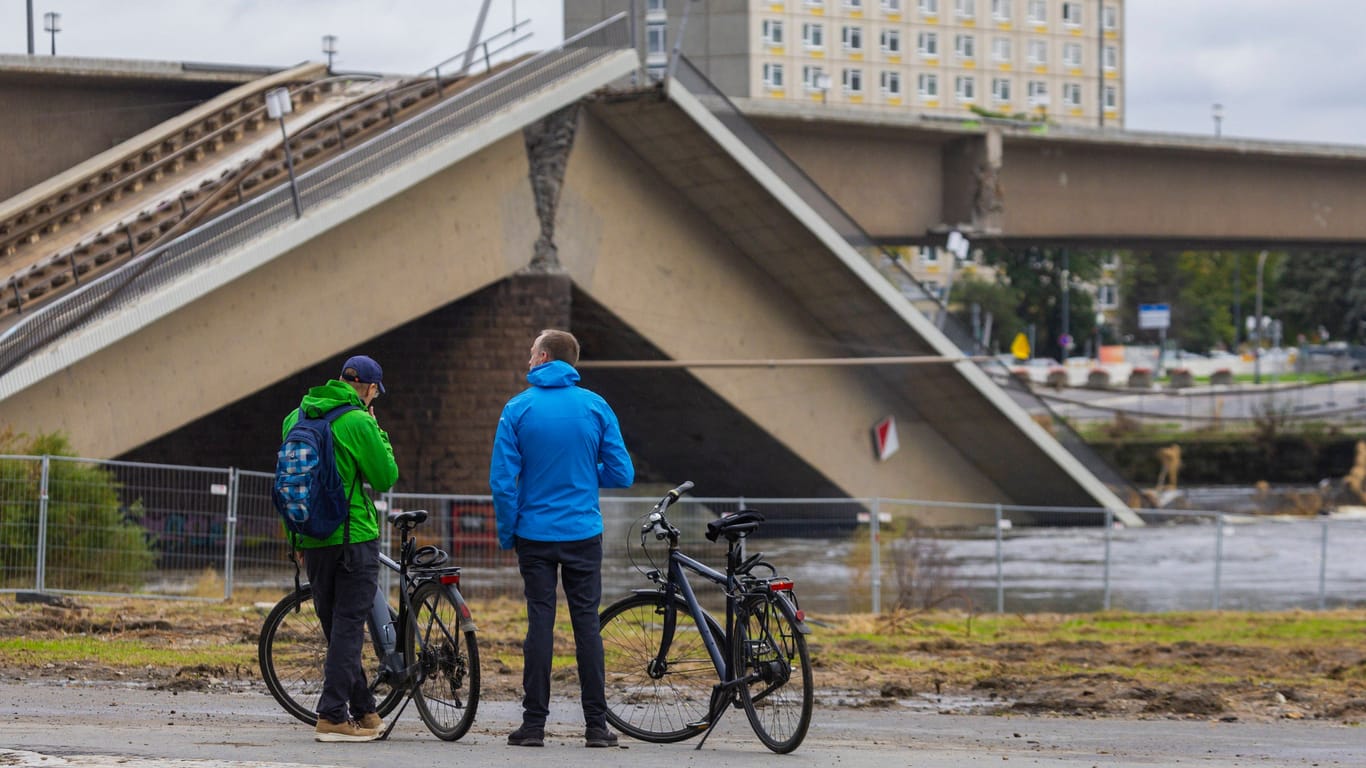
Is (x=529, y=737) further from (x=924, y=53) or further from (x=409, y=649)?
(x=924, y=53)

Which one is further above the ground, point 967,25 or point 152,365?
point 967,25

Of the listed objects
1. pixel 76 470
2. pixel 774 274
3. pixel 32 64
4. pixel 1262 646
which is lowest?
pixel 1262 646

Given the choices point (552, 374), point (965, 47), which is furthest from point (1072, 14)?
point (552, 374)

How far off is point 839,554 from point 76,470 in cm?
1003

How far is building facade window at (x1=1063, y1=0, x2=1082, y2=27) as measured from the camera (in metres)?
117

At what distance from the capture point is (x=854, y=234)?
26172 millimetres

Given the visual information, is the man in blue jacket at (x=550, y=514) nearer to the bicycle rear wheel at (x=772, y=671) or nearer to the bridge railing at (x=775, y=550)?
the bicycle rear wheel at (x=772, y=671)

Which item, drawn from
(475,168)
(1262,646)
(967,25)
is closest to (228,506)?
(475,168)

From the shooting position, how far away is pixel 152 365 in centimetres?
1964

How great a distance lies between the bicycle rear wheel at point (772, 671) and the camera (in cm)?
795

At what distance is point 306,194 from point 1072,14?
104 m

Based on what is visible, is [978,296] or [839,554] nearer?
[839,554]

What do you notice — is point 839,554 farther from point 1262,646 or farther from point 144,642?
point 144,642

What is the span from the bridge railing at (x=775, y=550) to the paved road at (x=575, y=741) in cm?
336
